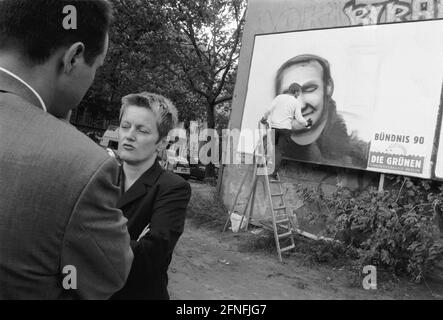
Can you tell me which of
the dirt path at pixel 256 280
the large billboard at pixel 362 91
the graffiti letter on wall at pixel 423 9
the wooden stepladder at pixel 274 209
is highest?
the graffiti letter on wall at pixel 423 9

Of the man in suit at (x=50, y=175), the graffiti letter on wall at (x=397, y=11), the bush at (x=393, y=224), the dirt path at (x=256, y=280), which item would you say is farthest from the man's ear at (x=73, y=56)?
the graffiti letter on wall at (x=397, y=11)

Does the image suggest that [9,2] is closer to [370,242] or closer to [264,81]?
[370,242]

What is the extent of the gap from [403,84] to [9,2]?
5.52m

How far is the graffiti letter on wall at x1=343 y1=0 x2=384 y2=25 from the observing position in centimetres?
606

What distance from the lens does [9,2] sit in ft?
3.30

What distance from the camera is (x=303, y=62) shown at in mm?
6793

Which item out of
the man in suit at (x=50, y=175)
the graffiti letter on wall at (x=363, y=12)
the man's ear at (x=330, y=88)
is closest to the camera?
the man in suit at (x=50, y=175)

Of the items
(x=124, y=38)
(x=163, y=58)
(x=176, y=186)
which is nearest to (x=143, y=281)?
(x=176, y=186)

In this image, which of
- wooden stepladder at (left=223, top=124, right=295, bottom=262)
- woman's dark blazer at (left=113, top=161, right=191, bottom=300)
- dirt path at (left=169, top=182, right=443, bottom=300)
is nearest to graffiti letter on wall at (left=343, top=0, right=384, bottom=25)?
wooden stepladder at (left=223, top=124, right=295, bottom=262)

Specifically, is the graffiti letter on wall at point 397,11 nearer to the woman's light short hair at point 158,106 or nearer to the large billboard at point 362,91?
the large billboard at point 362,91

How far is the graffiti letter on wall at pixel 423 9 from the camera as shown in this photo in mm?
5523

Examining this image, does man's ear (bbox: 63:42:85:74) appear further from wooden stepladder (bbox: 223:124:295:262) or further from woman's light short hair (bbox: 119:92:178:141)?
wooden stepladder (bbox: 223:124:295:262)

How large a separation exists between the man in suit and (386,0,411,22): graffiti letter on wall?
571 cm

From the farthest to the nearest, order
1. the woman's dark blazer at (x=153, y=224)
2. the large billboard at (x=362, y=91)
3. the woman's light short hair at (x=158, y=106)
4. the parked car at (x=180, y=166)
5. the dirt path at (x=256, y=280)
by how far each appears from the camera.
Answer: the parked car at (x=180, y=166) → the large billboard at (x=362, y=91) → the dirt path at (x=256, y=280) → the woman's light short hair at (x=158, y=106) → the woman's dark blazer at (x=153, y=224)
